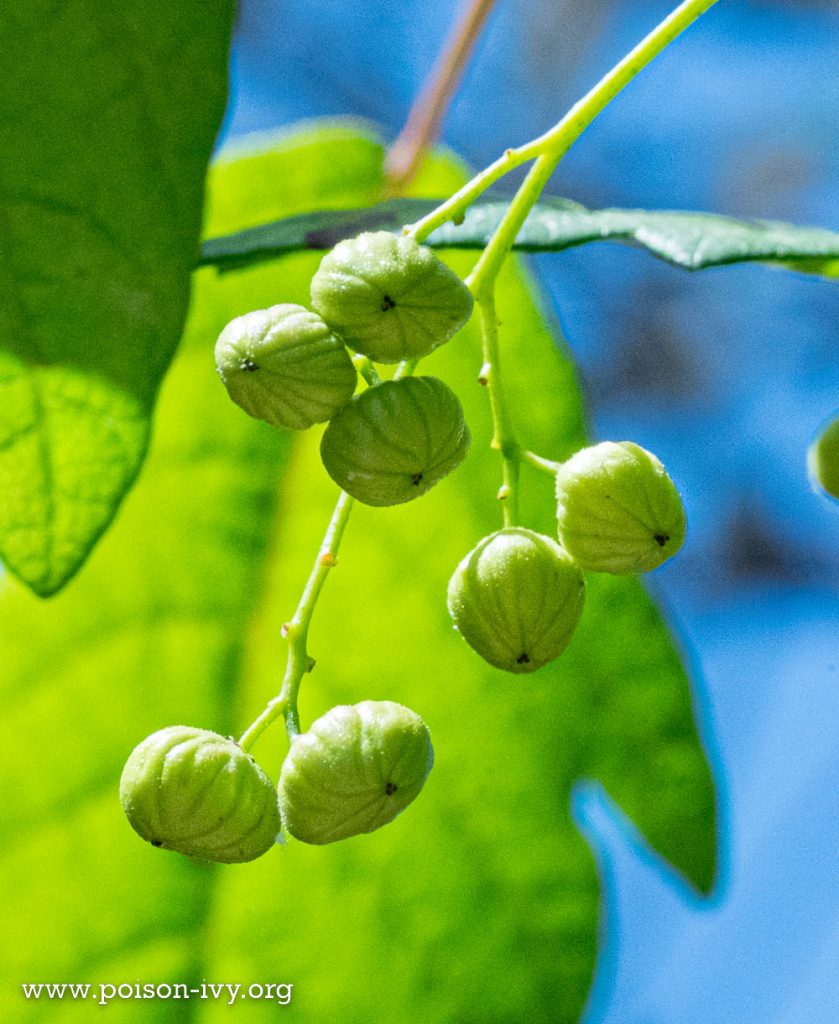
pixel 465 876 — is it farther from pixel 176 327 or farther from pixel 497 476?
pixel 176 327

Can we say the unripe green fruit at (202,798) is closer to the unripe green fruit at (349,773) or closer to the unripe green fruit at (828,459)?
the unripe green fruit at (349,773)

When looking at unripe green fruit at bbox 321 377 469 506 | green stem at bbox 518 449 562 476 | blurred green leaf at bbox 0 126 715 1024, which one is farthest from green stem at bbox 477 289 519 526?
blurred green leaf at bbox 0 126 715 1024

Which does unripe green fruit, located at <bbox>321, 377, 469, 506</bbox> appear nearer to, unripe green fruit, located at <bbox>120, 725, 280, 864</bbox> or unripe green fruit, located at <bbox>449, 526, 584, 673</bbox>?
unripe green fruit, located at <bbox>449, 526, 584, 673</bbox>

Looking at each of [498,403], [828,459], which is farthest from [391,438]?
[828,459]

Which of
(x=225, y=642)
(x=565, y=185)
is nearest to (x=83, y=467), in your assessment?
(x=225, y=642)

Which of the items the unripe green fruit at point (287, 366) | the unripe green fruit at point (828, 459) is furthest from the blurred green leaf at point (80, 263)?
the unripe green fruit at point (828, 459)

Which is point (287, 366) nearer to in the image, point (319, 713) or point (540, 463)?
point (540, 463)

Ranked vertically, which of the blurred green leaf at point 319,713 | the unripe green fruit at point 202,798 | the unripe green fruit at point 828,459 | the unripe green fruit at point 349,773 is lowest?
the blurred green leaf at point 319,713
